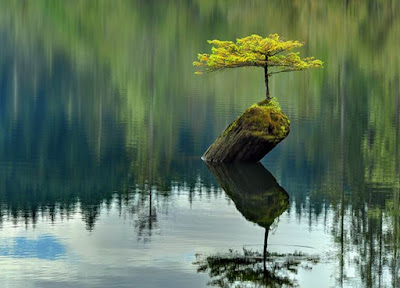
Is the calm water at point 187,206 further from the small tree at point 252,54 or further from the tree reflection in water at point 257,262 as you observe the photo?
the small tree at point 252,54

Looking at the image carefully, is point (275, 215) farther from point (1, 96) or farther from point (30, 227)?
point (1, 96)

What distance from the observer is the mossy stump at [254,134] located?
56875 mm

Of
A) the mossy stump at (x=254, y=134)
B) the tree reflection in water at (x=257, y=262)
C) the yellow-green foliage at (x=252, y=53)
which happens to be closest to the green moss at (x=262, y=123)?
the mossy stump at (x=254, y=134)

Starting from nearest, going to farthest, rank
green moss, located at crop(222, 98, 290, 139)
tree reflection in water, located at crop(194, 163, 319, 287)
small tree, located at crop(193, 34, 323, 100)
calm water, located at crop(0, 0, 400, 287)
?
tree reflection in water, located at crop(194, 163, 319, 287), calm water, located at crop(0, 0, 400, 287), green moss, located at crop(222, 98, 290, 139), small tree, located at crop(193, 34, 323, 100)

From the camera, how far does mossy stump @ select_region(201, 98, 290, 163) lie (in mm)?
56875

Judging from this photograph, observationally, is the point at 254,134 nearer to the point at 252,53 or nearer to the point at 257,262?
the point at 252,53

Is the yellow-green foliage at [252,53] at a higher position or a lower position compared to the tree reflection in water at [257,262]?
higher

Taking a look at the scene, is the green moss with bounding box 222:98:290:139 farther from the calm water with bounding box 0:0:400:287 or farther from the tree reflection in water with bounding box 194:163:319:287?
the tree reflection in water with bounding box 194:163:319:287

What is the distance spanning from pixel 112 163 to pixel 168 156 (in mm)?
8049

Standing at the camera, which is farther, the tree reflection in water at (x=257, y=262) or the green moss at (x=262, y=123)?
the green moss at (x=262, y=123)

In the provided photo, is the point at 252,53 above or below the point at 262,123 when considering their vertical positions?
above

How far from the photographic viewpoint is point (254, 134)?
57062 millimetres

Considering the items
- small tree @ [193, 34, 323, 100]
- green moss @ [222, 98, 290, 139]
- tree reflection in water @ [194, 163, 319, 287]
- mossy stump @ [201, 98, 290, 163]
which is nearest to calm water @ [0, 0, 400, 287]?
tree reflection in water @ [194, 163, 319, 287]

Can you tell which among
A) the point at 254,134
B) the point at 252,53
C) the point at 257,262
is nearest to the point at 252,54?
the point at 252,53
